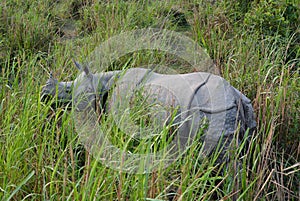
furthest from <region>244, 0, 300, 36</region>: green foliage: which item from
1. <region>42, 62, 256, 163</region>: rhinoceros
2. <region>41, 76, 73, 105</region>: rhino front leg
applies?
<region>41, 76, 73, 105</region>: rhino front leg

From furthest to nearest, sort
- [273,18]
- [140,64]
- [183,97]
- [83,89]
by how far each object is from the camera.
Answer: [273,18]
[140,64]
[83,89]
[183,97]

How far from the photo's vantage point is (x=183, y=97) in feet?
7.22

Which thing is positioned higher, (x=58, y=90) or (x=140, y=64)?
(x=58, y=90)

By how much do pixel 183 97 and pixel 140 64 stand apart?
1076 mm

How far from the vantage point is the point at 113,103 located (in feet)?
7.51

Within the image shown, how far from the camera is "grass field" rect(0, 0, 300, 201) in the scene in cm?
178

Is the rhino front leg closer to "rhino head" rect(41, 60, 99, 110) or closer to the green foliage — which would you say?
"rhino head" rect(41, 60, 99, 110)

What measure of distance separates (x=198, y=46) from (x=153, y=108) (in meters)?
1.38

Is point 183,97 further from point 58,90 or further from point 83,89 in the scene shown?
point 58,90

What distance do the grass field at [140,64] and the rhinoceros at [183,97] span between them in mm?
102

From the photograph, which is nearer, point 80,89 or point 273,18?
point 80,89

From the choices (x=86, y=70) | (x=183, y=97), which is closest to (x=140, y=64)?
(x=86, y=70)

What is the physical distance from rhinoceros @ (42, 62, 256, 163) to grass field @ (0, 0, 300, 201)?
102 millimetres

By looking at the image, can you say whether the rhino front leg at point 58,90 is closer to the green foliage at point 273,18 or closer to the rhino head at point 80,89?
the rhino head at point 80,89
